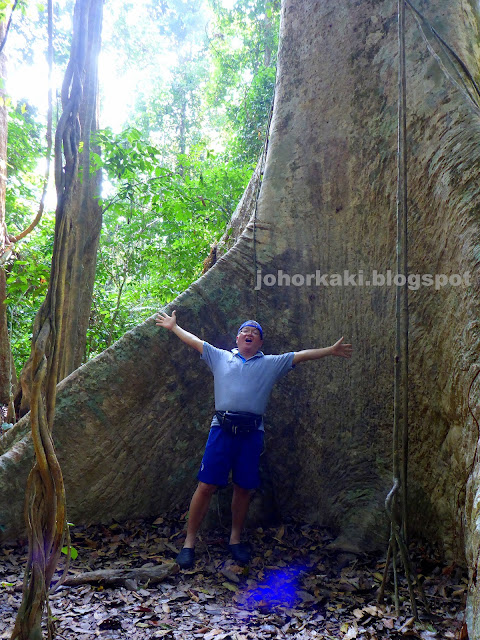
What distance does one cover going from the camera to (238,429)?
3.56 meters

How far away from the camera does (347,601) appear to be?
2.90 meters

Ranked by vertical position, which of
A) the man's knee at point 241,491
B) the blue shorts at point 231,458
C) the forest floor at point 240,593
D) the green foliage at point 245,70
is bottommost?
the forest floor at point 240,593

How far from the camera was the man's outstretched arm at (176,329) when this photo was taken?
12.4 ft

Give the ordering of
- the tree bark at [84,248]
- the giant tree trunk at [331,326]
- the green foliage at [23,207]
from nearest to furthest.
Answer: the giant tree trunk at [331,326]
the tree bark at [84,248]
the green foliage at [23,207]

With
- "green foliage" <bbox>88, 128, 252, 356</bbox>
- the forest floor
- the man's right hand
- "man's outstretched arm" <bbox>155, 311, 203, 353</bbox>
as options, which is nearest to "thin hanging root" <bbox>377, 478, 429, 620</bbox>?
the forest floor

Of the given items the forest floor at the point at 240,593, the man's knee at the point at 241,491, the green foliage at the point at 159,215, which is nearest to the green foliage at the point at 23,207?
the green foliage at the point at 159,215

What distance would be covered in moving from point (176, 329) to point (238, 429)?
90 centimetres

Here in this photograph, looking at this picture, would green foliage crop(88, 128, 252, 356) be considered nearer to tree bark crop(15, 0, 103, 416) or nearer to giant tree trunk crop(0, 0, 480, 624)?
tree bark crop(15, 0, 103, 416)

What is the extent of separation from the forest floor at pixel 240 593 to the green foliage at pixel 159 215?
4268 millimetres

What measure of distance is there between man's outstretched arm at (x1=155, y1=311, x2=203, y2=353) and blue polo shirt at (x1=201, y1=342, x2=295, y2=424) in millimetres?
178

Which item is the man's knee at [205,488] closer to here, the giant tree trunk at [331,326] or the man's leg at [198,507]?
the man's leg at [198,507]

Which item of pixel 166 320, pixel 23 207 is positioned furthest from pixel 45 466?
pixel 23 207

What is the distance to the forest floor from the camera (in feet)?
8.41

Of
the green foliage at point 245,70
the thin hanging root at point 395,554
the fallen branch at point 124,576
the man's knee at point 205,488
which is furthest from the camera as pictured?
the green foliage at point 245,70
